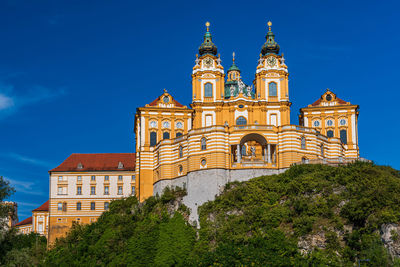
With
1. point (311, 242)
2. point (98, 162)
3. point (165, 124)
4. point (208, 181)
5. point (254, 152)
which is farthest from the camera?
point (98, 162)

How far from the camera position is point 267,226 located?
6631cm

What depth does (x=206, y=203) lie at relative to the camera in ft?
247

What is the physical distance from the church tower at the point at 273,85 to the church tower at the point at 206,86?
19.3ft

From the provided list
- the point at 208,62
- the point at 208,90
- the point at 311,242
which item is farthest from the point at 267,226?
the point at 208,62

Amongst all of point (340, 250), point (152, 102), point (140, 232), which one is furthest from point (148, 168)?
point (340, 250)

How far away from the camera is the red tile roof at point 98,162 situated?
Answer: 9991 cm

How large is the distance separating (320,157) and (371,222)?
2343cm

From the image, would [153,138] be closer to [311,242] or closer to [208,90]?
[208,90]

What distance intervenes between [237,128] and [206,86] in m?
13.6

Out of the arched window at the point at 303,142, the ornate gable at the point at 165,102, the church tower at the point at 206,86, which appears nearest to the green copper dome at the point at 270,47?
the church tower at the point at 206,86

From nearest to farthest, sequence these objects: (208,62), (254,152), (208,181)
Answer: (208,181) < (254,152) < (208,62)

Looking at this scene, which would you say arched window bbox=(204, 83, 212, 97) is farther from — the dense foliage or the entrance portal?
the dense foliage

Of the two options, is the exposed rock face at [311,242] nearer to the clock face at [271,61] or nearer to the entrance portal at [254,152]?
the entrance portal at [254,152]

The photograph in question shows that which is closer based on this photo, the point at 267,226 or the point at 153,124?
the point at 267,226
